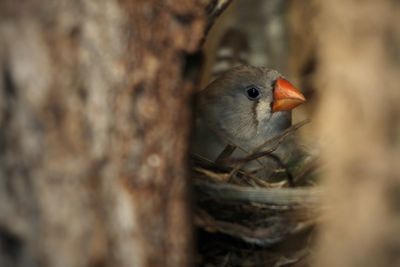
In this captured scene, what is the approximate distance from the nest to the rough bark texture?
499 mm

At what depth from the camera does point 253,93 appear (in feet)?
15.0

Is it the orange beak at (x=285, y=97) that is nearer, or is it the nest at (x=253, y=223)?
the nest at (x=253, y=223)

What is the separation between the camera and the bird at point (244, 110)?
14.4 ft

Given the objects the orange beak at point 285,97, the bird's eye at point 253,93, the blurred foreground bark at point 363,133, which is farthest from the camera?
the bird's eye at point 253,93

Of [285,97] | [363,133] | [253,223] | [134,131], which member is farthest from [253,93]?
[363,133]

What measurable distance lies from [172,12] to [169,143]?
0.45m

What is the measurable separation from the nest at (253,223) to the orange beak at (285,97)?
1.06 m

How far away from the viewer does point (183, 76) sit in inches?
111

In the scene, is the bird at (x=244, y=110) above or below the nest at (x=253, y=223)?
above

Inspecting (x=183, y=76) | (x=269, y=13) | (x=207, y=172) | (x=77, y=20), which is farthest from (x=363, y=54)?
(x=269, y=13)

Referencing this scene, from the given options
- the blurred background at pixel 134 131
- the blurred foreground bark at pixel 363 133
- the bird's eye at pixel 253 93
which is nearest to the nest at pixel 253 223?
the blurred background at pixel 134 131

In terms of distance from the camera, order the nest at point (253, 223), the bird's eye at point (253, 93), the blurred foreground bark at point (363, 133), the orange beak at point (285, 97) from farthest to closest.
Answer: the bird's eye at point (253, 93)
the orange beak at point (285, 97)
the nest at point (253, 223)
the blurred foreground bark at point (363, 133)

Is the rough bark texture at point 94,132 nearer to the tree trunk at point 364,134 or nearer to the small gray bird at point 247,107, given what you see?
the tree trunk at point 364,134

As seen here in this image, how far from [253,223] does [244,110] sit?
136 centimetres
